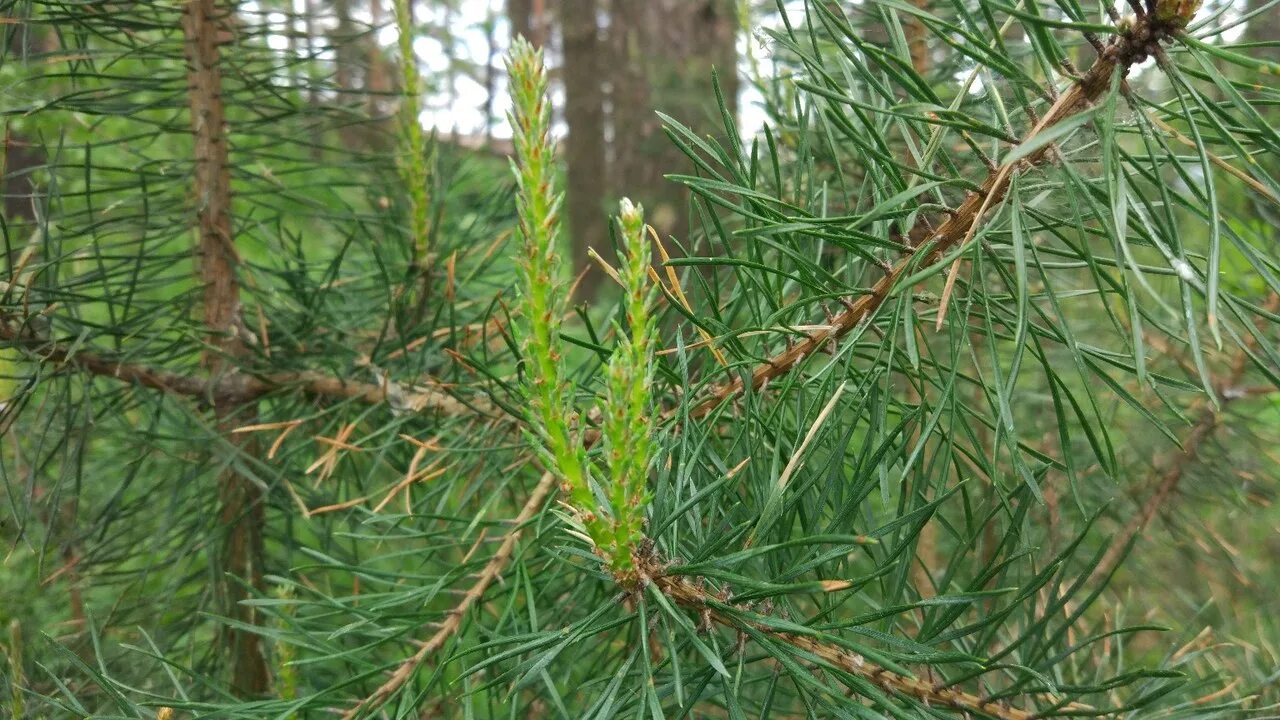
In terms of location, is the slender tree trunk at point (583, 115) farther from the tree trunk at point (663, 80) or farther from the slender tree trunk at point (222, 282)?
the slender tree trunk at point (222, 282)

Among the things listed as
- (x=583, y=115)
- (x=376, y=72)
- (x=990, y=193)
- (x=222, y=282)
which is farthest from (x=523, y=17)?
(x=990, y=193)

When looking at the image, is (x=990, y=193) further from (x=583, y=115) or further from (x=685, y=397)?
(x=583, y=115)

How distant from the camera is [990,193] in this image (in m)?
0.48

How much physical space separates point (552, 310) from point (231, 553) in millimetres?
661

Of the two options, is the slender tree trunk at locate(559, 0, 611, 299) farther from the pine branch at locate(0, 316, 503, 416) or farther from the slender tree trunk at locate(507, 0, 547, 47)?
the pine branch at locate(0, 316, 503, 416)

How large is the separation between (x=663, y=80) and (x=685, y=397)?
257 centimetres

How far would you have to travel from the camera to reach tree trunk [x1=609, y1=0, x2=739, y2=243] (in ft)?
9.36

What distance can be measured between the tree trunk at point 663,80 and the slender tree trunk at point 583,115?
82 cm

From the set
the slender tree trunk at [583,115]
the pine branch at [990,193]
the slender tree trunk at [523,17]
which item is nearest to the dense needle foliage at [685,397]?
the pine branch at [990,193]

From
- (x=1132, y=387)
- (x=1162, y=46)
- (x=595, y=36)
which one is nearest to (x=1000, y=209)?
(x=1162, y=46)

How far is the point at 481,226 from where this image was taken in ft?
3.56

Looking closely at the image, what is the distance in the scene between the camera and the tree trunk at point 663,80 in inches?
112

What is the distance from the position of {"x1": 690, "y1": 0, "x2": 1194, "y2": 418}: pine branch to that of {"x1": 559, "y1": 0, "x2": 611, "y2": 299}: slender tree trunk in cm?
344

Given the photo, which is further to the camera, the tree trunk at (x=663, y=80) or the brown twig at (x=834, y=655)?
the tree trunk at (x=663, y=80)
